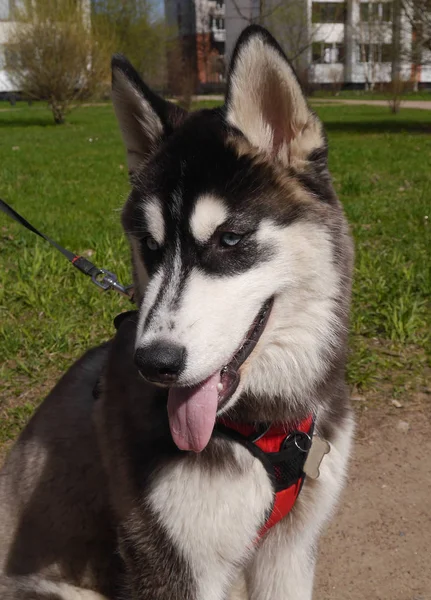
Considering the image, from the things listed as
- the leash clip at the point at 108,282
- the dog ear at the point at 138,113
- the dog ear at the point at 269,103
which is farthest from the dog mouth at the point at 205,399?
the leash clip at the point at 108,282

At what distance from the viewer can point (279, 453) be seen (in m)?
2.37

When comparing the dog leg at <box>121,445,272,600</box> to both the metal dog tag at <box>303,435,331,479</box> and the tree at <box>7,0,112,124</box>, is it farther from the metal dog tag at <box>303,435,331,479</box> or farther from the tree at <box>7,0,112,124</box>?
the tree at <box>7,0,112,124</box>

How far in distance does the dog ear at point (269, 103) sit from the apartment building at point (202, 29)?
2178 inches

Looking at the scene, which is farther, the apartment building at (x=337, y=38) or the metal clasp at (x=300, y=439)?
the apartment building at (x=337, y=38)

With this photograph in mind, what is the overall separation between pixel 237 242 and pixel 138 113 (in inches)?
25.2

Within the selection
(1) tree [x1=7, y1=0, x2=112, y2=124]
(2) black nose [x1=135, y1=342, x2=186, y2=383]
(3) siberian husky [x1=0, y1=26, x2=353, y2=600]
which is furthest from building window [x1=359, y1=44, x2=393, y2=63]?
(2) black nose [x1=135, y1=342, x2=186, y2=383]

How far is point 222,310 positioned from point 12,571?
1260 millimetres

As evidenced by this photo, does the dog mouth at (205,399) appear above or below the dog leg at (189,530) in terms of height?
above

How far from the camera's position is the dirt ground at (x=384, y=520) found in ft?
9.37

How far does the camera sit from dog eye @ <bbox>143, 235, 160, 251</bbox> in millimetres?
2257

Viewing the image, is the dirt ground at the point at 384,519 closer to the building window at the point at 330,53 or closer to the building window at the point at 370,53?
the building window at the point at 370,53

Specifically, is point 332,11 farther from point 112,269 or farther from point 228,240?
point 228,240

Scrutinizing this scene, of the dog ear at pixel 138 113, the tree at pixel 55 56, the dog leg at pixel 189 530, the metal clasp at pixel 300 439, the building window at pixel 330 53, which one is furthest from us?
the building window at pixel 330 53

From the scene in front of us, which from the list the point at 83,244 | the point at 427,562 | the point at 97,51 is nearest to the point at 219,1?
the point at 97,51
